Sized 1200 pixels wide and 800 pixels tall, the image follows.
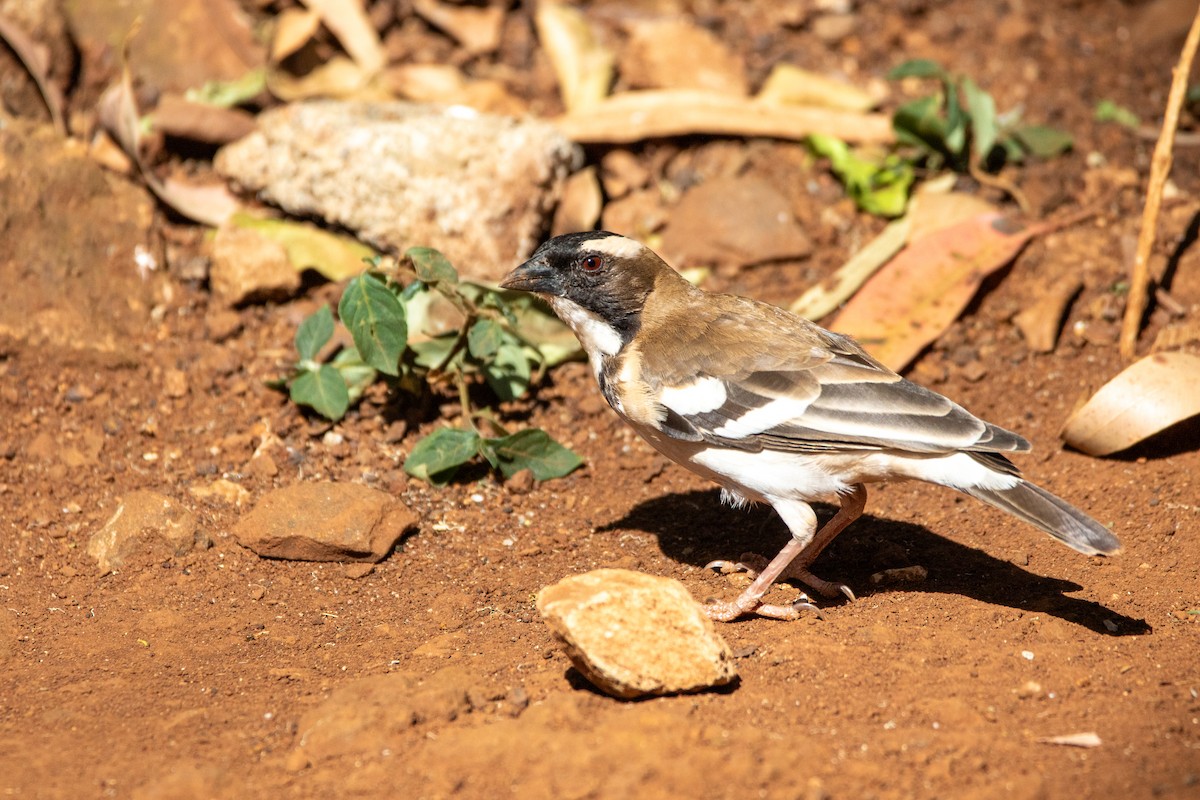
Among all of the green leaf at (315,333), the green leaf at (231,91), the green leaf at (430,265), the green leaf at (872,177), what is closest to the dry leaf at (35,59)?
the green leaf at (231,91)

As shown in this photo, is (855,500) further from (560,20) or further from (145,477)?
(560,20)

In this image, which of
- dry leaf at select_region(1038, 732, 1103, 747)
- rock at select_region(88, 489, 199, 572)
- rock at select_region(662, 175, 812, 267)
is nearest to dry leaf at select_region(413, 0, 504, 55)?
rock at select_region(662, 175, 812, 267)

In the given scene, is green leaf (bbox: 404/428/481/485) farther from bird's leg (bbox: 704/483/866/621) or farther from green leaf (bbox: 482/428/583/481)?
bird's leg (bbox: 704/483/866/621)

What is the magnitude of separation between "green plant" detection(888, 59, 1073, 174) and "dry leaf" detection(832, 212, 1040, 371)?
2.42ft

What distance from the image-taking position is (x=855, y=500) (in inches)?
245

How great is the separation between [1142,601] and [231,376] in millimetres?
5750

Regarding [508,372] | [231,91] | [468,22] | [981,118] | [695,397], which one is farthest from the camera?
[468,22]

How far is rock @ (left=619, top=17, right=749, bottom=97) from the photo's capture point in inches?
389

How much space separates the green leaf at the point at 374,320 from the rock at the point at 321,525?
0.83 m

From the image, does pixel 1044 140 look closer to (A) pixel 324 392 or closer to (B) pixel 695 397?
(B) pixel 695 397

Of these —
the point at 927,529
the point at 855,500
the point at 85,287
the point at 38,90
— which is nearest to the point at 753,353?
the point at 855,500

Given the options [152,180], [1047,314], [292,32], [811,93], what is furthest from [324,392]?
[811,93]

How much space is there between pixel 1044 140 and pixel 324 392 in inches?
240

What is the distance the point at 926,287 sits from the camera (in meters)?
8.12
